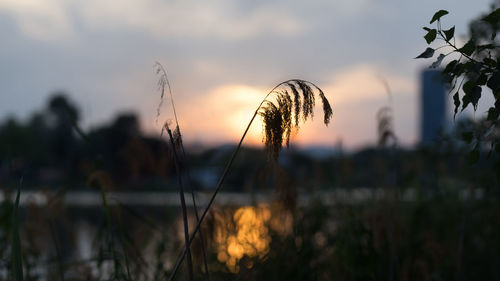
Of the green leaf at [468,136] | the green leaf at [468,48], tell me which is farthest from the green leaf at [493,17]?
the green leaf at [468,136]

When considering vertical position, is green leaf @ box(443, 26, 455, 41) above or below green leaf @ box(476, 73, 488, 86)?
above

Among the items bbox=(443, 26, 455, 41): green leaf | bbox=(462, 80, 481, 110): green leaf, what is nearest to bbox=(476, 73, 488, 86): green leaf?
bbox=(462, 80, 481, 110): green leaf

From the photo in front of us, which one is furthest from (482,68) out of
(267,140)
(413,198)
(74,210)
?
(74,210)

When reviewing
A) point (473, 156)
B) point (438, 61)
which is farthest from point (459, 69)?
point (473, 156)

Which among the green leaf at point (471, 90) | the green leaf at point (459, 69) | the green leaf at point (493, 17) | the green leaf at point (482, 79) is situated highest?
the green leaf at point (493, 17)

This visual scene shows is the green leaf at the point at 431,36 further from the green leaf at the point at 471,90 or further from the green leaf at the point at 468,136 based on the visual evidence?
the green leaf at the point at 468,136

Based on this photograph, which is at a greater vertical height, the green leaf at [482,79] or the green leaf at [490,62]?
the green leaf at [490,62]

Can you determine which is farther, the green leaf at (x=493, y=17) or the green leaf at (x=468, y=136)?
the green leaf at (x=468, y=136)

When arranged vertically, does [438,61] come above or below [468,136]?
above

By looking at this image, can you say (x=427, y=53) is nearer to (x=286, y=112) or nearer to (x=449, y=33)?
(x=449, y=33)

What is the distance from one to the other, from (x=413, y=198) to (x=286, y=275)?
273cm

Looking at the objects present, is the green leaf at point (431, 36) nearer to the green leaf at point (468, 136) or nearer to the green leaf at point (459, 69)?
the green leaf at point (459, 69)

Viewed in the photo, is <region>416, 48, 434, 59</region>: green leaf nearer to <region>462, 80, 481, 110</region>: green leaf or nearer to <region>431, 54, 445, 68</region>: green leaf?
<region>431, 54, 445, 68</region>: green leaf

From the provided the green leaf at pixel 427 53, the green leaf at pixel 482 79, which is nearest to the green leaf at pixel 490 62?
the green leaf at pixel 482 79
